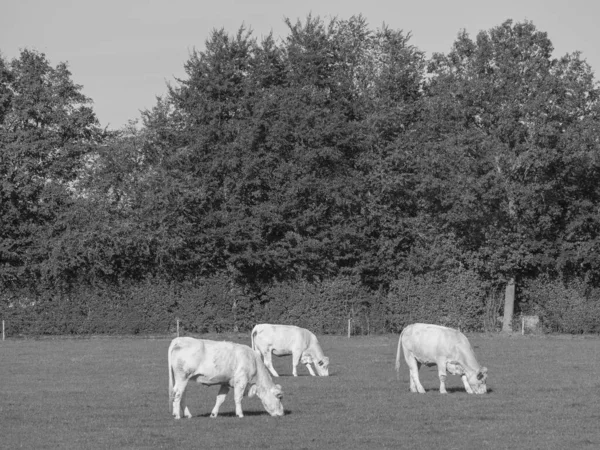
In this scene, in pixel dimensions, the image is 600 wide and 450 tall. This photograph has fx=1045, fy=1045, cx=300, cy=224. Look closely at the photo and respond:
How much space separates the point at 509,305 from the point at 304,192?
14.7 meters

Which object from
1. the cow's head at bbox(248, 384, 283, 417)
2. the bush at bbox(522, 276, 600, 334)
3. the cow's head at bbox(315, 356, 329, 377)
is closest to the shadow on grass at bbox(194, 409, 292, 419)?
the cow's head at bbox(248, 384, 283, 417)

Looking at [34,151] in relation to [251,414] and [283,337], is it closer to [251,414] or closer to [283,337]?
[283,337]

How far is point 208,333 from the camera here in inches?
2308

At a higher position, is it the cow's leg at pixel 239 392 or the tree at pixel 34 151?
the tree at pixel 34 151

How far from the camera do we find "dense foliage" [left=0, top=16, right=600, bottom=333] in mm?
61625

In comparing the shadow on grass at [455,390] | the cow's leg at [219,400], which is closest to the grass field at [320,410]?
the shadow on grass at [455,390]

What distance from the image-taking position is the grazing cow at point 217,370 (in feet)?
70.3

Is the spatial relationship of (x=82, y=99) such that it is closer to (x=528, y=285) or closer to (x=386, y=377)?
(x=528, y=285)

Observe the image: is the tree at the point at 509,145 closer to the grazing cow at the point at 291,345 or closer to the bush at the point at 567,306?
the bush at the point at 567,306

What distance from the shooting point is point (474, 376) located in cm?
2617

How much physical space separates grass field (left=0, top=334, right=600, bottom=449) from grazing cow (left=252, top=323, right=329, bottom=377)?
2.99 feet

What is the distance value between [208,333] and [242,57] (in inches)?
774

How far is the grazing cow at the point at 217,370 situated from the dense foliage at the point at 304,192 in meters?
37.2

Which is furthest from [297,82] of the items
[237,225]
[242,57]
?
[237,225]
